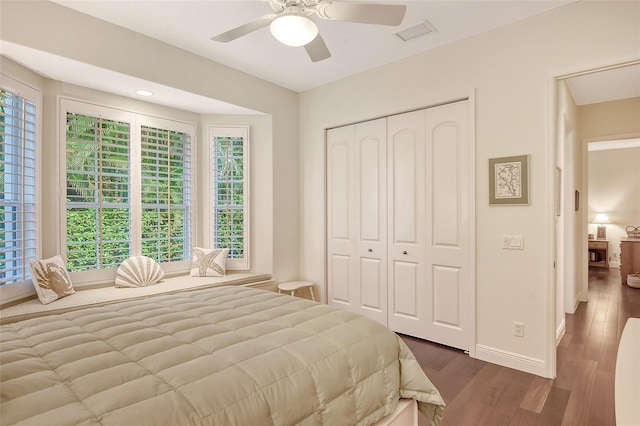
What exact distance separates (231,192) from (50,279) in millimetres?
1987

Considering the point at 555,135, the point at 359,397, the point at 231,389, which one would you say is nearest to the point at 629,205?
the point at 555,135

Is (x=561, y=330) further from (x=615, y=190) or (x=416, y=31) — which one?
(x=615, y=190)

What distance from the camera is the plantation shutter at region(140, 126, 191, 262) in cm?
369

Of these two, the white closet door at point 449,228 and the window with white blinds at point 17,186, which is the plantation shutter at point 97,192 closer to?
the window with white blinds at point 17,186

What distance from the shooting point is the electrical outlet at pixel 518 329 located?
2768mm

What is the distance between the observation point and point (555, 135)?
2.67m

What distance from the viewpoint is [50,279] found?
2.81 meters

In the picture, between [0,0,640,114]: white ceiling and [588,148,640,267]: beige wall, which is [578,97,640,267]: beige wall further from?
[0,0,640,114]: white ceiling

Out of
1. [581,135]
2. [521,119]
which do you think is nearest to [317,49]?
[521,119]

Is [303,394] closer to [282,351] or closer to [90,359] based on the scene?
[282,351]

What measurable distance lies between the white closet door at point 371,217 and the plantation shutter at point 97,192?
2.48 metres

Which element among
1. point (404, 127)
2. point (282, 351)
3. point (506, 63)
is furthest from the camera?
point (404, 127)

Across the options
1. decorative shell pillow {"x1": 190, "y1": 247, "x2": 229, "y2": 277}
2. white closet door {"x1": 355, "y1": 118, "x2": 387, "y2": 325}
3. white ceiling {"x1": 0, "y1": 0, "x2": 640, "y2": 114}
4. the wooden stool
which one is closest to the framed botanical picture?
white ceiling {"x1": 0, "y1": 0, "x2": 640, "y2": 114}

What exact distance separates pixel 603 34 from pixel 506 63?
62 centimetres
